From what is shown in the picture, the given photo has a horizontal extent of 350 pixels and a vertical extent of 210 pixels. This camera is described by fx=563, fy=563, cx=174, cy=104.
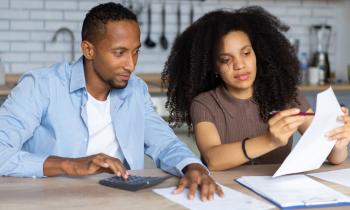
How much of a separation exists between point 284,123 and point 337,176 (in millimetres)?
252

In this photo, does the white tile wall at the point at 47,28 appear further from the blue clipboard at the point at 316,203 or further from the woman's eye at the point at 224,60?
the blue clipboard at the point at 316,203

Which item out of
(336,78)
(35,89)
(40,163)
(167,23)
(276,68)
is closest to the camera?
(40,163)

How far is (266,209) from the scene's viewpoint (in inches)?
51.1

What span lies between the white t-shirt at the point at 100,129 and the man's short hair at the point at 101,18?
220 mm

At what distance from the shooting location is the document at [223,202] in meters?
1.30

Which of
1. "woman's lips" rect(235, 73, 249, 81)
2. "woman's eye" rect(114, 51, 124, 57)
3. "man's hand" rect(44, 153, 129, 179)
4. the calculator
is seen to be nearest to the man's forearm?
"man's hand" rect(44, 153, 129, 179)

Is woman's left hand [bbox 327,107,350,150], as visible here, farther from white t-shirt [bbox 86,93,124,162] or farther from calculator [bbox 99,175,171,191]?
white t-shirt [bbox 86,93,124,162]

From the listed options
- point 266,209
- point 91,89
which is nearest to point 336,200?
point 266,209

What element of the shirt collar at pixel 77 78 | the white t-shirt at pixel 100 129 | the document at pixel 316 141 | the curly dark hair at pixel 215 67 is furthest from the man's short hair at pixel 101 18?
the document at pixel 316 141

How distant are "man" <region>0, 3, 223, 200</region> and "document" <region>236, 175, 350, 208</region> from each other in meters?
0.16

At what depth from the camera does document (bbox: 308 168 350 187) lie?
158 centimetres

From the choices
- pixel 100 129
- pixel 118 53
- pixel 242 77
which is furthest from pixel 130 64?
pixel 242 77

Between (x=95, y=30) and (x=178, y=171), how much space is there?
0.54 meters

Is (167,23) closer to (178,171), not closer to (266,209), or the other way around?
(178,171)
